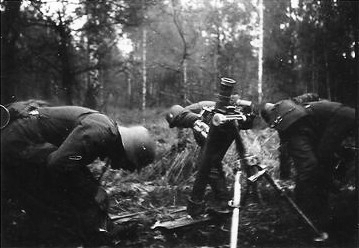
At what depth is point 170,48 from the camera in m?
3.96

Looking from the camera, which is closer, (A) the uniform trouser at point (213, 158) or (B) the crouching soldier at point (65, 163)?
(B) the crouching soldier at point (65, 163)

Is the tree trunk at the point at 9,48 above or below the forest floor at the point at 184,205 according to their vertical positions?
above

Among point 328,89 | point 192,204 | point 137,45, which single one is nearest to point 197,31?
point 137,45

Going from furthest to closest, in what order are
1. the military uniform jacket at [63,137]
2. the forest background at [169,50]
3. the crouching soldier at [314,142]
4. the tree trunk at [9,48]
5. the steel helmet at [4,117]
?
the crouching soldier at [314,142] < the forest background at [169,50] < the tree trunk at [9,48] < the military uniform jacket at [63,137] < the steel helmet at [4,117]

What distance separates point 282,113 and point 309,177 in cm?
67

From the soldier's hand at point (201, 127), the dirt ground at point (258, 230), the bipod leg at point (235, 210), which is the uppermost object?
the soldier's hand at point (201, 127)

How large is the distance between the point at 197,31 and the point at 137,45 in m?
0.60

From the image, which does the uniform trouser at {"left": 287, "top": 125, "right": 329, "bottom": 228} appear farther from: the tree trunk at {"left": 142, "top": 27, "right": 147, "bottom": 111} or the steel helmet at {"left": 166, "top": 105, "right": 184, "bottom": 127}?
the tree trunk at {"left": 142, "top": 27, "right": 147, "bottom": 111}

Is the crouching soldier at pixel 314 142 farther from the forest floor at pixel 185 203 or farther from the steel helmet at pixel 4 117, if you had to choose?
the steel helmet at pixel 4 117

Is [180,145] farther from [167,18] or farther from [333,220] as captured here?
[333,220]

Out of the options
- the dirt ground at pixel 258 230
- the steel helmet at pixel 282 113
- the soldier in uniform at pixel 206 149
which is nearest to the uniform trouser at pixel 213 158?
the soldier in uniform at pixel 206 149

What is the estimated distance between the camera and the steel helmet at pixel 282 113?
3982mm

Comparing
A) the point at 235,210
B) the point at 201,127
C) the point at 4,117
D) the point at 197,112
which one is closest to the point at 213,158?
the point at 201,127

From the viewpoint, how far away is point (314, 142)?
155 inches
